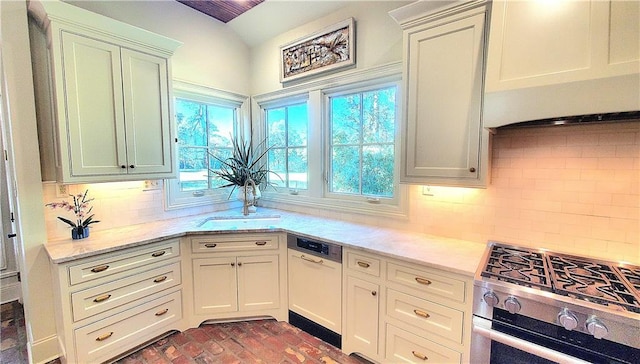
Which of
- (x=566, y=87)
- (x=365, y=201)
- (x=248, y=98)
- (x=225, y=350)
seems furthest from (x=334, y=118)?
(x=225, y=350)

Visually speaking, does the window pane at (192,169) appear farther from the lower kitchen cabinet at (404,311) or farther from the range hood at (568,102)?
the range hood at (568,102)

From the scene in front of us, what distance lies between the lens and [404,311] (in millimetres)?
1762

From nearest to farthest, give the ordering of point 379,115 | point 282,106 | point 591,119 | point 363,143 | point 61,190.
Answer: point 591,119 < point 61,190 < point 379,115 < point 363,143 < point 282,106

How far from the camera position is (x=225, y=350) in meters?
2.14

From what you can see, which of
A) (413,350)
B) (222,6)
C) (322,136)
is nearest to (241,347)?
(413,350)

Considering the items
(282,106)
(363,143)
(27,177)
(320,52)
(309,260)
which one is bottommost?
(309,260)

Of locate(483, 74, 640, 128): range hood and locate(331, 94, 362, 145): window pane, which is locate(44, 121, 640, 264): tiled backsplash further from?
locate(331, 94, 362, 145): window pane

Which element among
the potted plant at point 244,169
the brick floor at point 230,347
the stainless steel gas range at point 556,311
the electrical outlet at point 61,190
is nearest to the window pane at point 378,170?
the stainless steel gas range at point 556,311

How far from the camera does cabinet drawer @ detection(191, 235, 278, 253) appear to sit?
7.76 ft

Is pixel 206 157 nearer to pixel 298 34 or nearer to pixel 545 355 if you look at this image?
pixel 298 34

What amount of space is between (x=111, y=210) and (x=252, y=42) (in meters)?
2.32

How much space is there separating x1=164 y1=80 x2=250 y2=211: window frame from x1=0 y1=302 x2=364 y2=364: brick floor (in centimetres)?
125

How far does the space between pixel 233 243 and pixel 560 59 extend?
8.05 ft

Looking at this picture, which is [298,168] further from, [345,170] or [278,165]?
[345,170]
